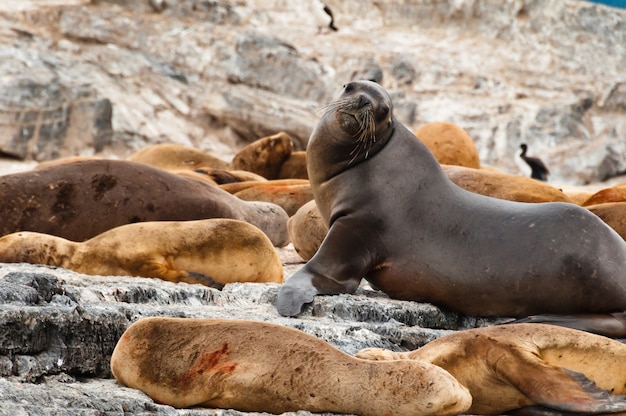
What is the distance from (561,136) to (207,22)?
8192 mm

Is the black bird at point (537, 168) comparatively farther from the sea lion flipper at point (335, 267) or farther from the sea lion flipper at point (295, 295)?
the sea lion flipper at point (295, 295)

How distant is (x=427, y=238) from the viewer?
648 centimetres

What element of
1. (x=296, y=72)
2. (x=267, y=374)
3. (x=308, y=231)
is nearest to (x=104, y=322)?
(x=267, y=374)

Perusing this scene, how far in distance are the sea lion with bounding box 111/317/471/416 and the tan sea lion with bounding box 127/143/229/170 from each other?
9.90m

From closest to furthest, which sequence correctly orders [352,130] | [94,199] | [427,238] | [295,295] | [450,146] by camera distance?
[295,295]
[427,238]
[352,130]
[94,199]
[450,146]

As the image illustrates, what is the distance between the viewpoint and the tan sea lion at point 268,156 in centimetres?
1403

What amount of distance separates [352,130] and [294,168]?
6.98 m

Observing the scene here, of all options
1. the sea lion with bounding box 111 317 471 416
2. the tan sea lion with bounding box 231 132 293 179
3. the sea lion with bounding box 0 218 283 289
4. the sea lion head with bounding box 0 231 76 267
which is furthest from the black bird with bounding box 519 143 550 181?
the sea lion with bounding box 111 317 471 416

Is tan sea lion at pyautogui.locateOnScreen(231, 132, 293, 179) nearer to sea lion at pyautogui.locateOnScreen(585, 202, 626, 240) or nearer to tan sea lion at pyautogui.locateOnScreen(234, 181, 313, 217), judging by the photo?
tan sea lion at pyautogui.locateOnScreen(234, 181, 313, 217)

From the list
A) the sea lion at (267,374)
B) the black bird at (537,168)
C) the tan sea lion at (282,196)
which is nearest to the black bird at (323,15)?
the black bird at (537,168)

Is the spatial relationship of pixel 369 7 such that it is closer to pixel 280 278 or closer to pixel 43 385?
pixel 280 278

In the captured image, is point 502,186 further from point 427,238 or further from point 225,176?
point 225,176

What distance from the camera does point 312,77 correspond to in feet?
81.9

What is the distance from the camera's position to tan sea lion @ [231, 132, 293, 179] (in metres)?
14.0
